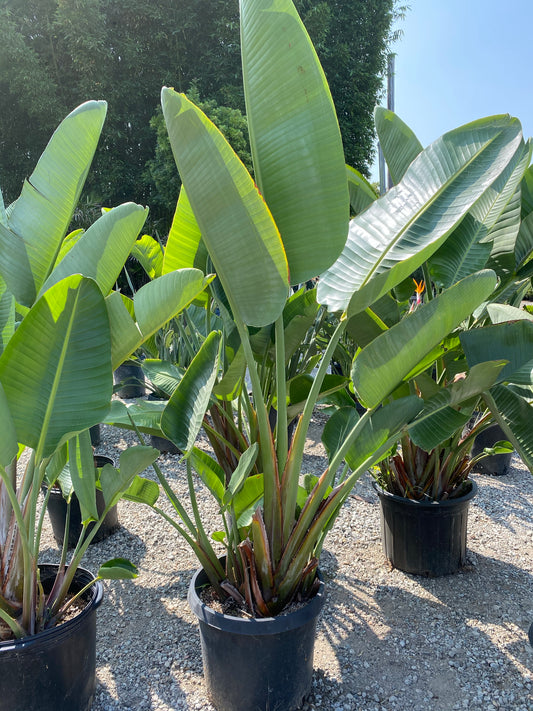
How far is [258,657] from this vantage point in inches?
56.2

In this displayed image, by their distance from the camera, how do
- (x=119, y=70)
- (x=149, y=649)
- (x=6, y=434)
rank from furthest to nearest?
(x=119, y=70)
(x=149, y=649)
(x=6, y=434)

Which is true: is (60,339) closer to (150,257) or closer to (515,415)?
(515,415)

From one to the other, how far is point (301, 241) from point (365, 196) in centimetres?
106

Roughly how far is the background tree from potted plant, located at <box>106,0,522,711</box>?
10419 millimetres

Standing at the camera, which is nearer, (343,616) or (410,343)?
(410,343)

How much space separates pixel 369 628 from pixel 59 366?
150 cm

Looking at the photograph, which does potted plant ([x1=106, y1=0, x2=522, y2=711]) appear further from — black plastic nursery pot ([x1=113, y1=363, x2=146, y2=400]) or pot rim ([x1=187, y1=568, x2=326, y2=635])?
black plastic nursery pot ([x1=113, y1=363, x2=146, y2=400])

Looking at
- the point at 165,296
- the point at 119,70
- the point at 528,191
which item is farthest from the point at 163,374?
the point at 119,70

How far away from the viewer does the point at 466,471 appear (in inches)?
90.7

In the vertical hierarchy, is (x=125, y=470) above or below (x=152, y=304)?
below

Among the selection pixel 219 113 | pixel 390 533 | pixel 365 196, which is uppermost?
pixel 219 113

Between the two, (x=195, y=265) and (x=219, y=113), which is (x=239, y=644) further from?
(x=219, y=113)

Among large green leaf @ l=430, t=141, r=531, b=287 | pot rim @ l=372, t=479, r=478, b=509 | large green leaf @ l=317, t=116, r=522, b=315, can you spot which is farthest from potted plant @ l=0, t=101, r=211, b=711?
pot rim @ l=372, t=479, r=478, b=509

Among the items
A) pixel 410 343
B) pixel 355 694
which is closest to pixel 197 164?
pixel 410 343
